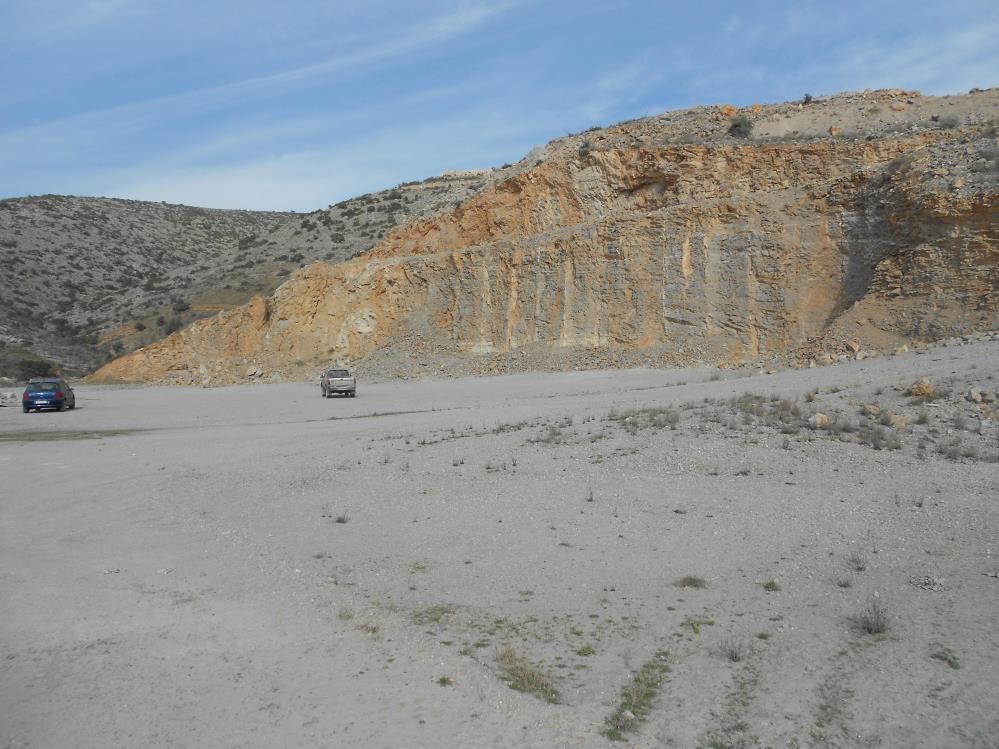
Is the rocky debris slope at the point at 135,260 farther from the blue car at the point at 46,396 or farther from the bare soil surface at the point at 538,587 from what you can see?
the bare soil surface at the point at 538,587

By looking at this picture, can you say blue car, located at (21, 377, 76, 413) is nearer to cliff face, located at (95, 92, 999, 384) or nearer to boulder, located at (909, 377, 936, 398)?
cliff face, located at (95, 92, 999, 384)

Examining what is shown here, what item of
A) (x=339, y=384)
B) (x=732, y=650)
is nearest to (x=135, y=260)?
(x=339, y=384)

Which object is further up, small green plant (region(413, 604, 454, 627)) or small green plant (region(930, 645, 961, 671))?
small green plant (region(930, 645, 961, 671))

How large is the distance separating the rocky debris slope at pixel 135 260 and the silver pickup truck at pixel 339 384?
17997mm

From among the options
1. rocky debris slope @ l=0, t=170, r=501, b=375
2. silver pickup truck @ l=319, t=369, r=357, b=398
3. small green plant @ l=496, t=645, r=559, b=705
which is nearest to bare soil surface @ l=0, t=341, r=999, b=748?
small green plant @ l=496, t=645, r=559, b=705

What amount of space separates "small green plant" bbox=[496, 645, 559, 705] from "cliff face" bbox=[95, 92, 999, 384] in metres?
23.3

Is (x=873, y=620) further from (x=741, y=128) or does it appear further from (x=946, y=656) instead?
(x=741, y=128)

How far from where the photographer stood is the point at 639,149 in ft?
126

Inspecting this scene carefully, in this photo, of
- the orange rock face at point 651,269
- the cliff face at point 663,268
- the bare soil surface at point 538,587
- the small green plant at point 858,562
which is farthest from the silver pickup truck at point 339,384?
the small green plant at point 858,562

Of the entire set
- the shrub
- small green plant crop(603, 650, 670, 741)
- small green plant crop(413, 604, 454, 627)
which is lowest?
small green plant crop(603, 650, 670, 741)

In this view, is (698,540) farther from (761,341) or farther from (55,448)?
(761,341)

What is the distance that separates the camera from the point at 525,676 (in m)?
4.70

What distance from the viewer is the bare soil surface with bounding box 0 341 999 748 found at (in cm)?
428

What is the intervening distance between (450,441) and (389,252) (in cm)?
3144
